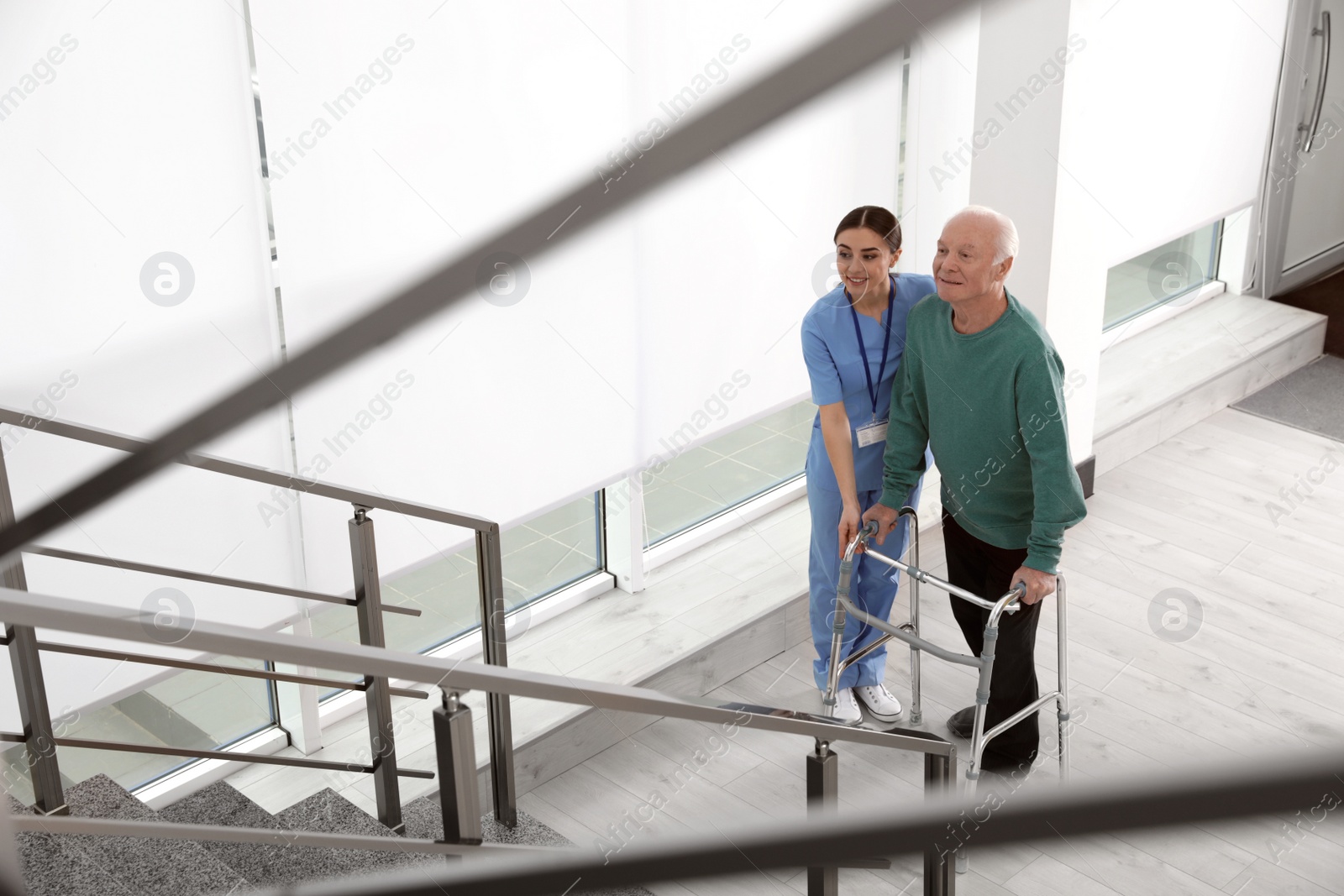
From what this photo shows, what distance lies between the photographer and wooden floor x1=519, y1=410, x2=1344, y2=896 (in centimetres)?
323

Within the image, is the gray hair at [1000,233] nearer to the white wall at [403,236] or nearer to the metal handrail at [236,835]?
the white wall at [403,236]

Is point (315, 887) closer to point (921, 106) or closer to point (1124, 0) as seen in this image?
point (921, 106)

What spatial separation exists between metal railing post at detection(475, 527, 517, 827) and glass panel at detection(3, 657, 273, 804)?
105 cm

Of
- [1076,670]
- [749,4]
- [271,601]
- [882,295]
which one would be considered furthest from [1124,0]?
[271,601]

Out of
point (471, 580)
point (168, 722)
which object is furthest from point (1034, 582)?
point (168, 722)

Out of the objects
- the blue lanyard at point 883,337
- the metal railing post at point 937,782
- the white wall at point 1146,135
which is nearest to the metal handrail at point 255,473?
the metal railing post at point 937,782

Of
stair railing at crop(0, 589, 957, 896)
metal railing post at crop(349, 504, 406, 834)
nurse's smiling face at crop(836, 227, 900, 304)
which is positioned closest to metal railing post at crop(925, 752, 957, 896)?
stair railing at crop(0, 589, 957, 896)

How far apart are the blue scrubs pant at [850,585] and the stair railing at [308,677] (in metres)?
1.24

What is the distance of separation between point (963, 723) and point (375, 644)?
1958mm

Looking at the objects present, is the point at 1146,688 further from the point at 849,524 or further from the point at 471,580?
the point at 471,580

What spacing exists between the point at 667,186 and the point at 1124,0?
485cm

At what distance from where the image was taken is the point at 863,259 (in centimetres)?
314

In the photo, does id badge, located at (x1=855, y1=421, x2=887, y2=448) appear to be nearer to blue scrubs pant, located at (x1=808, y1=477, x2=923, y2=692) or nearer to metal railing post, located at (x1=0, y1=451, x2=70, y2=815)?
blue scrubs pant, located at (x1=808, y1=477, x2=923, y2=692)

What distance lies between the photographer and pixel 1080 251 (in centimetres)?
456
